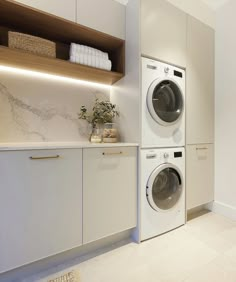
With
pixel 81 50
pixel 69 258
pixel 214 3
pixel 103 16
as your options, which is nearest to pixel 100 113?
pixel 81 50

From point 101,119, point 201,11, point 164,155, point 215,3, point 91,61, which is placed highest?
point 215,3

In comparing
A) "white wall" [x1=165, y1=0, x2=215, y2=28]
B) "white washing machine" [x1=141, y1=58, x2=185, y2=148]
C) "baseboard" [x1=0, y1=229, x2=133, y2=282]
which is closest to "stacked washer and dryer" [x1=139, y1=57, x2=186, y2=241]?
"white washing machine" [x1=141, y1=58, x2=185, y2=148]

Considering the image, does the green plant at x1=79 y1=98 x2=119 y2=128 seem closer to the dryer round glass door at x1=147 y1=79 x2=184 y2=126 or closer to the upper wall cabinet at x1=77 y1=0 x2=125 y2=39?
the dryer round glass door at x1=147 y1=79 x2=184 y2=126

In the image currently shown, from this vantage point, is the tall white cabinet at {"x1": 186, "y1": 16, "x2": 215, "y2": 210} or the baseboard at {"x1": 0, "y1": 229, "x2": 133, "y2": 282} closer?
the baseboard at {"x1": 0, "y1": 229, "x2": 133, "y2": 282}

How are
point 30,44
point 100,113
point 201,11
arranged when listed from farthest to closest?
1. point 201,11
2. point 100,113
3. point 30,44

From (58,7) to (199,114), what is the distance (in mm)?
1753

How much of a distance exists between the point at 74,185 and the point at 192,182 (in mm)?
1365

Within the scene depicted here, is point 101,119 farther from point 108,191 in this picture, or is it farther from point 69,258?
point 69,258

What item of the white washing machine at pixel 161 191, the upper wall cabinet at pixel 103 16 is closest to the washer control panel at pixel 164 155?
the white washing machine at pixel 161 191

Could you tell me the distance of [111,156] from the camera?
147cm

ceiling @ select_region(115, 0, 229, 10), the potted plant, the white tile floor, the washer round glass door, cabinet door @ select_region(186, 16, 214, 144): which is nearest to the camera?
the white tile floor

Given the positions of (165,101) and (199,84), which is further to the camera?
(199,84)

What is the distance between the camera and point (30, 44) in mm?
1351

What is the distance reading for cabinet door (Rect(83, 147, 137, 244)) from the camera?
1.36 m
